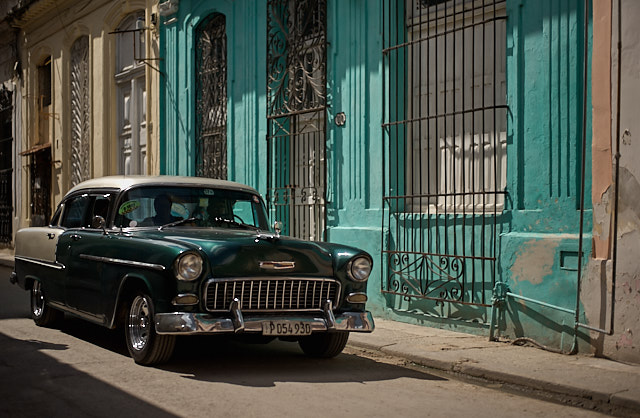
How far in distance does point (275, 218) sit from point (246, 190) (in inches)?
172

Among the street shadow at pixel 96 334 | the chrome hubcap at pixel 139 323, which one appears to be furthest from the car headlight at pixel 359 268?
the street shadow at pixel 96 334

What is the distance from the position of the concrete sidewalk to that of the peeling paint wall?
0.34 m

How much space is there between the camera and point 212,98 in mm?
14781

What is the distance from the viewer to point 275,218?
1280cm

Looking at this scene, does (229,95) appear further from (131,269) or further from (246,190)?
(131,269)

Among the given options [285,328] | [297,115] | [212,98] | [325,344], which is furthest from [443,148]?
[212,98]

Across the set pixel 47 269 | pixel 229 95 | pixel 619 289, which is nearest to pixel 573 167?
pixel 619 289

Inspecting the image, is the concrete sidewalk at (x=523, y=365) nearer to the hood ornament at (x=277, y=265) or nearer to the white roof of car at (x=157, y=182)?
the hood ornament at (x=277, y=265)

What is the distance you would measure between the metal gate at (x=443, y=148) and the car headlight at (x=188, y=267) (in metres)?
3.53

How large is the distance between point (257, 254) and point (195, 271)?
1.70 feet

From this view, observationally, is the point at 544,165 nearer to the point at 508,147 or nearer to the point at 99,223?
the point at 508,147

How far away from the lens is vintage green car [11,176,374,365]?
6531mm

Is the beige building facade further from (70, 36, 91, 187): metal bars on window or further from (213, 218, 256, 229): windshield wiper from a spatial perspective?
(213, 218, 256, 229): windshield wiper

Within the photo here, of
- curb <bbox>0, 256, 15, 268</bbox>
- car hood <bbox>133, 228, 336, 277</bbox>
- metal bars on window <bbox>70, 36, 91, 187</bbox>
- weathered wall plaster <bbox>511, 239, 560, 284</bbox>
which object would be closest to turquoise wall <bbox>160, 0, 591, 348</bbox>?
weathered wall plaster <bbox>511, 239, 560, 284</bbox>
